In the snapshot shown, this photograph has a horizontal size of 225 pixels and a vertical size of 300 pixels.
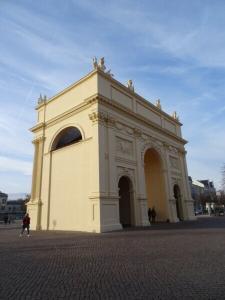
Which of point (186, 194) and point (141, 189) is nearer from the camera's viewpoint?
point (141, 189)

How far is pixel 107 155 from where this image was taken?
2003 cm

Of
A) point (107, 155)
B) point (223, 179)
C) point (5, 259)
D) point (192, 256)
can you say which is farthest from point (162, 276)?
point (223, 179)

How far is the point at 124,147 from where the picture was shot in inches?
887

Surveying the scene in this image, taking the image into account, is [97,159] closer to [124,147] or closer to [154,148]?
[124,147]

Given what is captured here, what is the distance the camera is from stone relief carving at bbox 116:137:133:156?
2193cm

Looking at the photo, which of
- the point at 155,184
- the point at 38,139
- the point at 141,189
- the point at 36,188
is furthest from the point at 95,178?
the point at 155,184

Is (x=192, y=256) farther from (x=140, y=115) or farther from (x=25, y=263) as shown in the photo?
(x=140, y=115)

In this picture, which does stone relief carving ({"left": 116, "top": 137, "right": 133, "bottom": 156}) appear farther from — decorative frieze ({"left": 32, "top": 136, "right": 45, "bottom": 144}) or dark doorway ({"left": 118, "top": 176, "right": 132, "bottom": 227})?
decorative frieze ({"left": 32, "top": 136, "right": 45, "bottom": 144})

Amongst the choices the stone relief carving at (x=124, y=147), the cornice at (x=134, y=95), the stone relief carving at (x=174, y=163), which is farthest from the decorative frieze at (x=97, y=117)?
the stone relief carving at (x=174, y=163)

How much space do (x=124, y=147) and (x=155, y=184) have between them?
8675 mm

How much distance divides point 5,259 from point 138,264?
4.30 metres

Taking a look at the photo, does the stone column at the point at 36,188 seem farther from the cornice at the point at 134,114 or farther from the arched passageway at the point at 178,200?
the arched passageway at the point at 178,200

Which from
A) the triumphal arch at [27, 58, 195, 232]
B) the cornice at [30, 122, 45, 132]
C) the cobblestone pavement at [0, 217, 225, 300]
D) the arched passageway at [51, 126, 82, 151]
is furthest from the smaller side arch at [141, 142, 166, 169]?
the cobblestone pavement at [0, 217, 225, 300]

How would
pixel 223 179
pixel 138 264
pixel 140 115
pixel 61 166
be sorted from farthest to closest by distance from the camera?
pixel 223 179 → pixel 140 115 → pixel 61 166 → pixel 138 264
